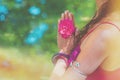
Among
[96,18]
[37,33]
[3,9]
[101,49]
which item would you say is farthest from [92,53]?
[3,9]

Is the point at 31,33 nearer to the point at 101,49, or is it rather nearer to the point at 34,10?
the point at 34,10

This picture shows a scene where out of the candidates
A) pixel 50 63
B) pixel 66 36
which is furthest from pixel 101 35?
pixel 50 63

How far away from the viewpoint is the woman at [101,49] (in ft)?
3.83

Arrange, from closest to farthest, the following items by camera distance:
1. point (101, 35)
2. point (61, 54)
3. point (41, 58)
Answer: point (101, 35)
point (61, 54)
point (41, 58)

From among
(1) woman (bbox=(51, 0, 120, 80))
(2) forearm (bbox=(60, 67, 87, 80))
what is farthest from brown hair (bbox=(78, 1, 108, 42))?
(2) forearm (bbox=(60, 67, 87, 80))

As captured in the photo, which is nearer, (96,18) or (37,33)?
(96,18)

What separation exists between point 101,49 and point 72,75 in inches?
4.8

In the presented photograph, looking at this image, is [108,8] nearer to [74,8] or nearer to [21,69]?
[74,8]

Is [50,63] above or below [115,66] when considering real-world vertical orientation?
above

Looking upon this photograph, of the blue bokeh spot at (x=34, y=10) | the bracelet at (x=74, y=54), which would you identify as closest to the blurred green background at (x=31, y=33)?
the blue bokeh spot at (x=34, y=10)

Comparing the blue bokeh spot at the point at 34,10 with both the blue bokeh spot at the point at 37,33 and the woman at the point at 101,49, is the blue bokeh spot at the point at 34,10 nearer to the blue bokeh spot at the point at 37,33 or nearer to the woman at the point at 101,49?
the blue bokeh spot at the point at 37,33

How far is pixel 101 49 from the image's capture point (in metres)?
1.16

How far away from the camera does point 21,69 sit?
141cm

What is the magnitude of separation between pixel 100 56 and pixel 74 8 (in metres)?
0.26
